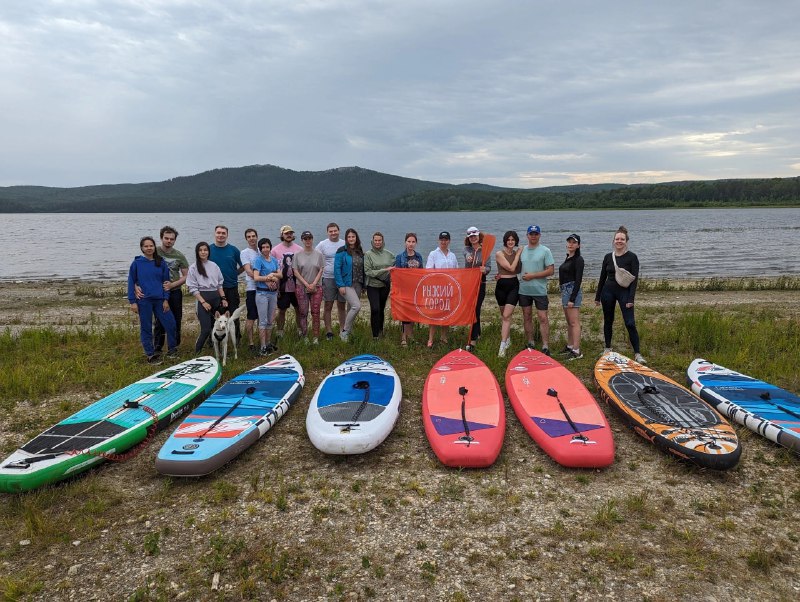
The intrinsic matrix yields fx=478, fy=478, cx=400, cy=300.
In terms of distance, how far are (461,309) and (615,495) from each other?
16.5 feet

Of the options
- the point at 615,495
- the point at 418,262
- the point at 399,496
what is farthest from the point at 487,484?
the point at 418,262

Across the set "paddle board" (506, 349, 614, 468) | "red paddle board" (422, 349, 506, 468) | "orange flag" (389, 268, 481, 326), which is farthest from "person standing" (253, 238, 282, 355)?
"paddle board" (506, 349, 614, 468)

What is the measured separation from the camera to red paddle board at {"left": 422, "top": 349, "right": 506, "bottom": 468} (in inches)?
208

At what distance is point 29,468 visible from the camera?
187 inches

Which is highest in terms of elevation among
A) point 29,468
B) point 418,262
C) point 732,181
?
point 732,181

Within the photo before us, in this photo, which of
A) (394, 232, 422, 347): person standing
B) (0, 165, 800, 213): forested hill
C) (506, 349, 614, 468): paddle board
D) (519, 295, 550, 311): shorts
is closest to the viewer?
(506, 349, 614, 468): paddle board

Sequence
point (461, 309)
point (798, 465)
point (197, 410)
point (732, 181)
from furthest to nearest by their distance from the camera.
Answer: point (732, 181), point (461, 309), point (197, 410), point (798, 465)

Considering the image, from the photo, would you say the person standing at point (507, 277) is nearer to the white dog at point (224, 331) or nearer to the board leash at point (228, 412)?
the board leash at point (228, 412)

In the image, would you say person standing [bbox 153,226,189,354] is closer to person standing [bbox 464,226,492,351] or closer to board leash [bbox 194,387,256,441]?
board leash [bbox 194,387,256,441]

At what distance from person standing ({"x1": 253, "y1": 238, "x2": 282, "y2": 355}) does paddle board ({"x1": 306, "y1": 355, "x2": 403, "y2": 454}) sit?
1958mm

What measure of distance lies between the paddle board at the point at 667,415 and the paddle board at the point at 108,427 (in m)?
6.03

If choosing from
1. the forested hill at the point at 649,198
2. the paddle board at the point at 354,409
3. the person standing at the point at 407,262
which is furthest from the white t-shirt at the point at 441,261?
the forested hill at the point at 649,198

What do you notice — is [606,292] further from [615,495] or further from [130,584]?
[130,584]

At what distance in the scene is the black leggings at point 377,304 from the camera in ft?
30.7
